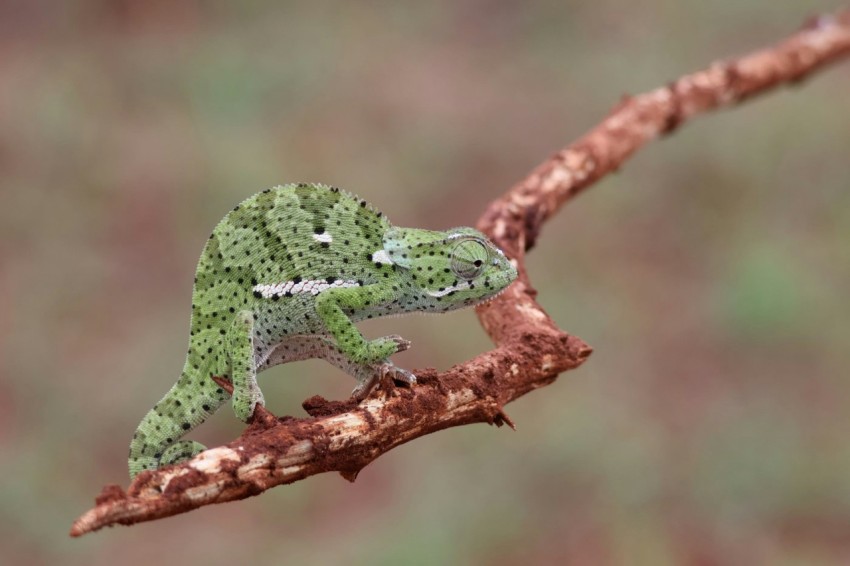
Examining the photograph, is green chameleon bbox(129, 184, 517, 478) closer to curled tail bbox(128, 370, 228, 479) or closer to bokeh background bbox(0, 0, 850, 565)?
curled tail bbox(128, 370, 228, 479)

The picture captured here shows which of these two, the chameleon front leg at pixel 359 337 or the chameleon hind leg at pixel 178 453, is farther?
the chameleon front leg at pixel 359 337

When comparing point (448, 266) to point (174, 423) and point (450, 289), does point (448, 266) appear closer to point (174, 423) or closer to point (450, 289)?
point (450, 289)

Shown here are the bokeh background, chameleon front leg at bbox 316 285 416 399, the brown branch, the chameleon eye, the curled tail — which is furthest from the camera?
the bokeh background

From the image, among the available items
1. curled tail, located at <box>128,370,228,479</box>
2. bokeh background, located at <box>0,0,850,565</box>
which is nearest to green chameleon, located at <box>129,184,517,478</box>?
curled tail, located at <box>128,370,228,479</box>

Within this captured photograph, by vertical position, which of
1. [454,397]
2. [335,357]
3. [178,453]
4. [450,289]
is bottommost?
[178,453]

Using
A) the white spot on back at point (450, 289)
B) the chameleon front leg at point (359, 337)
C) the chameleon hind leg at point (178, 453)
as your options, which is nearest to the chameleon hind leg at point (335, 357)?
the chameleon front leg at point (359, 337)

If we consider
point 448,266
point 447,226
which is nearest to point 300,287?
point 448,266

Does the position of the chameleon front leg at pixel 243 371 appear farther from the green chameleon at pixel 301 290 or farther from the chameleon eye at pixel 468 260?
Result: the chameleon eye at pixel 468 260

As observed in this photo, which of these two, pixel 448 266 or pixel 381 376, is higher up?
pixel 448 266
